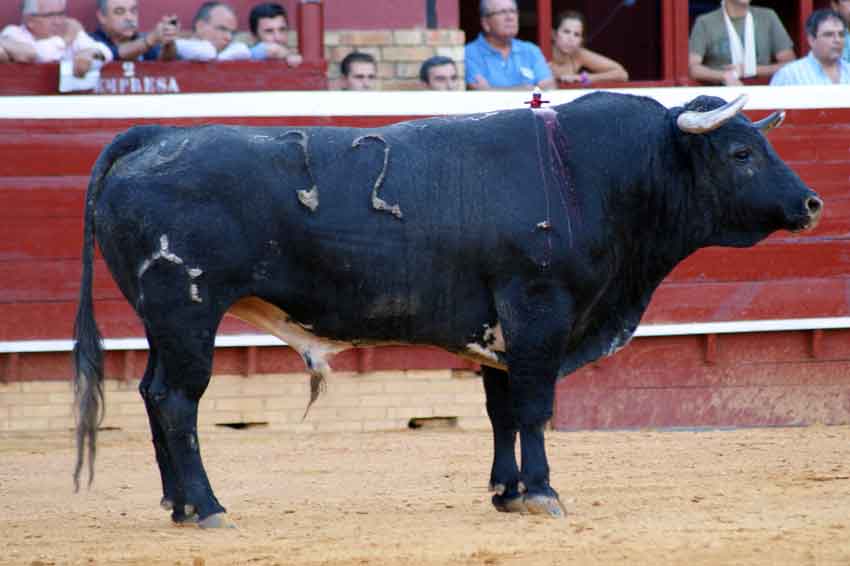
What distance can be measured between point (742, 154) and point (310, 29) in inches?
171

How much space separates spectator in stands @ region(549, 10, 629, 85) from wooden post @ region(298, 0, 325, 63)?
2.00m

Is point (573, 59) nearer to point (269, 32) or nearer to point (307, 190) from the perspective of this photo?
point (269, 32)

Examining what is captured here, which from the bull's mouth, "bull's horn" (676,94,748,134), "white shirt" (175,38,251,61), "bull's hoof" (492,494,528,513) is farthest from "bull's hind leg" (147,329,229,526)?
"white shirt" (175,38,251,61)

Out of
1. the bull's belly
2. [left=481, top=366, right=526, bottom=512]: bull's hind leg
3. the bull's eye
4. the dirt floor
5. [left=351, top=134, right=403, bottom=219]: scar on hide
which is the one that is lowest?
the dirt floor

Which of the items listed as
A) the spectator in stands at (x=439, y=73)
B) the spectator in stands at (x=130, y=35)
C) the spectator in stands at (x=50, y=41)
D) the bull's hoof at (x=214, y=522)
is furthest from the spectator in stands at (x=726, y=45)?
the bull's hoof at (x=214, y=522)

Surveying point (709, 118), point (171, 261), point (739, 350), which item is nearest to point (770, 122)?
point (709, 118)

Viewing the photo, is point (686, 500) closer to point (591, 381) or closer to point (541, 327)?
point (541, 327)

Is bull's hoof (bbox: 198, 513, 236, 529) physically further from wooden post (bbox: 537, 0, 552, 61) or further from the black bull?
wooden post (bbox: 537, 0, 552, 61)

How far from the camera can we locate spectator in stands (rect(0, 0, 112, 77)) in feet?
34.3

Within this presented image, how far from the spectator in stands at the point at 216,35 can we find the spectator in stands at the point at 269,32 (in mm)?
117

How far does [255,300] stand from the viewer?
7.18m

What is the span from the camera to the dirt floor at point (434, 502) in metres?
6.30

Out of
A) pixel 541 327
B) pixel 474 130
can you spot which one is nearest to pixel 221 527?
pixel 541 327

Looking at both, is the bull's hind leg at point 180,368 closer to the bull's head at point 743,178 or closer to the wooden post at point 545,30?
the bull's head at point 743,178
